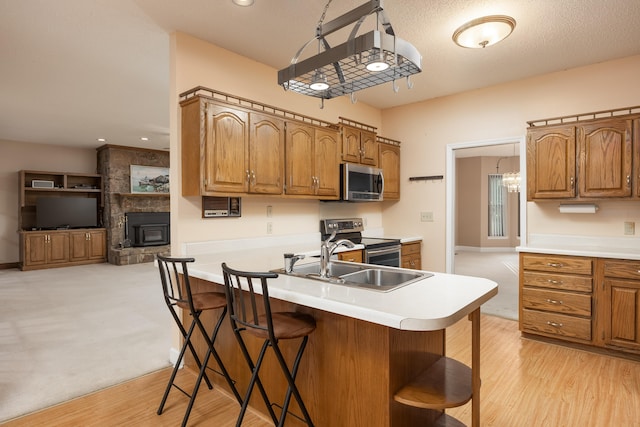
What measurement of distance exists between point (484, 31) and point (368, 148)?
187 centimetres

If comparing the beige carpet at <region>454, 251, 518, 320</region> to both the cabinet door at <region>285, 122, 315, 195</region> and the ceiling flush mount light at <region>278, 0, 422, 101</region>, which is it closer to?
the cabinet door at <region>285, 122, 315, 195</region>

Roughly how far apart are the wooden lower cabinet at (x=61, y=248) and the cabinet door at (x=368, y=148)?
6.66 metres

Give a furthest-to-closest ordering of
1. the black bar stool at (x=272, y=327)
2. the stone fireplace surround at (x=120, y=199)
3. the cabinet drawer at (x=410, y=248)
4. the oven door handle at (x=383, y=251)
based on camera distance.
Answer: the stone fireplace surround at (x=120, y=199), the cabinet drawer at (x=410, y=248), the oven door handle at (x=383, y=251), the black bar stool at (x=272, y=327)

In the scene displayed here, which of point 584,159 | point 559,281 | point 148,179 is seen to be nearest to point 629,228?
point 584,159

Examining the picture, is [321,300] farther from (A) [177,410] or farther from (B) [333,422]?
(A) [177,410]

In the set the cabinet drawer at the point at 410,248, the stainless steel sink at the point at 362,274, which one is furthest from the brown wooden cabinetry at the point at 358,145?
the stainless steel sink at the point at 362,274

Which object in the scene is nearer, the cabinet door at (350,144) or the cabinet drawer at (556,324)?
the cabinet drawer at (556,324)

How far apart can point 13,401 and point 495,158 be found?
1012 centimetres

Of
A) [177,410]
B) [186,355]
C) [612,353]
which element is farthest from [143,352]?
[612,353]

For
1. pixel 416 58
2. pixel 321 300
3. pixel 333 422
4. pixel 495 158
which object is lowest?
pixel 333 422

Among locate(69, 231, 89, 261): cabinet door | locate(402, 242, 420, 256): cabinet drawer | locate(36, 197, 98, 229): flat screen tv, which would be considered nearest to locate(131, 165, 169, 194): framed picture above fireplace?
locate(36, 197, 98, 229): flat screen tv

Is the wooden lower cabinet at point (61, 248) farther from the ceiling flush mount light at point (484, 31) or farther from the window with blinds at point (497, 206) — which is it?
the window with blinds at point (497, 206)

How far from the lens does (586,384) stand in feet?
8.22

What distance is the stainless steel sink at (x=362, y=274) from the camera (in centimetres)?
201
